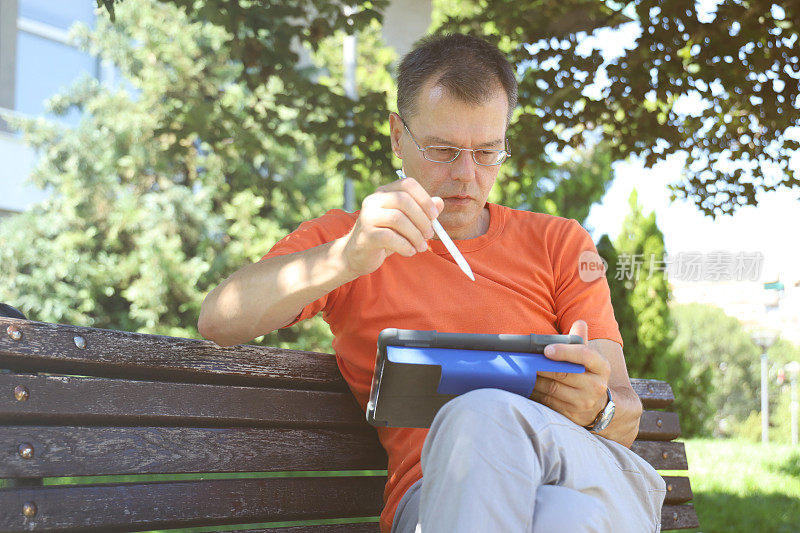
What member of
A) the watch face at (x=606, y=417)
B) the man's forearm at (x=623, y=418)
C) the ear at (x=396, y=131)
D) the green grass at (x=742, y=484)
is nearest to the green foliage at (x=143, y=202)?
the green grass at (x=742, y=484)

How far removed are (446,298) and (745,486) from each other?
4629 mm

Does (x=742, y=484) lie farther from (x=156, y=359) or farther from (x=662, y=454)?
(x=156, y=359)

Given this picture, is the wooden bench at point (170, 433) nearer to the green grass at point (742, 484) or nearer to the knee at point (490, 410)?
the knee at point (490, 410)

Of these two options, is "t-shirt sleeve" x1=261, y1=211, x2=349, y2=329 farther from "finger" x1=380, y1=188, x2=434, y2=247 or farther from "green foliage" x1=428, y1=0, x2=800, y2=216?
"green foliage" x1=428, y1=0, x2=800, y2=216

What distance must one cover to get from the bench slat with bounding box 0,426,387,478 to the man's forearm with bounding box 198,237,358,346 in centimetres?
27

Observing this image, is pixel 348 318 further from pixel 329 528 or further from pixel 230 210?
pixel 230 210

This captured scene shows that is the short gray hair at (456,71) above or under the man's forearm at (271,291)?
above

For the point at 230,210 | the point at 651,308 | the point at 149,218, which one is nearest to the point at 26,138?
the point at 149,218

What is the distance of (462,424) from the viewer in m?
1.37

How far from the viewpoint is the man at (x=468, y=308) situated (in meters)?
1.35

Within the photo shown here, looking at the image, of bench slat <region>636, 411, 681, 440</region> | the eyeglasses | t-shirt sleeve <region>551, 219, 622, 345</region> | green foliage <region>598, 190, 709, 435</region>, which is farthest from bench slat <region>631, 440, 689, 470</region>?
green foliage <region>598, 190, 709, 435</region>

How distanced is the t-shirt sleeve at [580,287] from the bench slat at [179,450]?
0.66m

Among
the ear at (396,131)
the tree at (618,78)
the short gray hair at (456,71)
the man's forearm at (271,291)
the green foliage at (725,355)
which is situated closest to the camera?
the man's forearm at (271,291)

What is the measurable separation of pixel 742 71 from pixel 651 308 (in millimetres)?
5022
